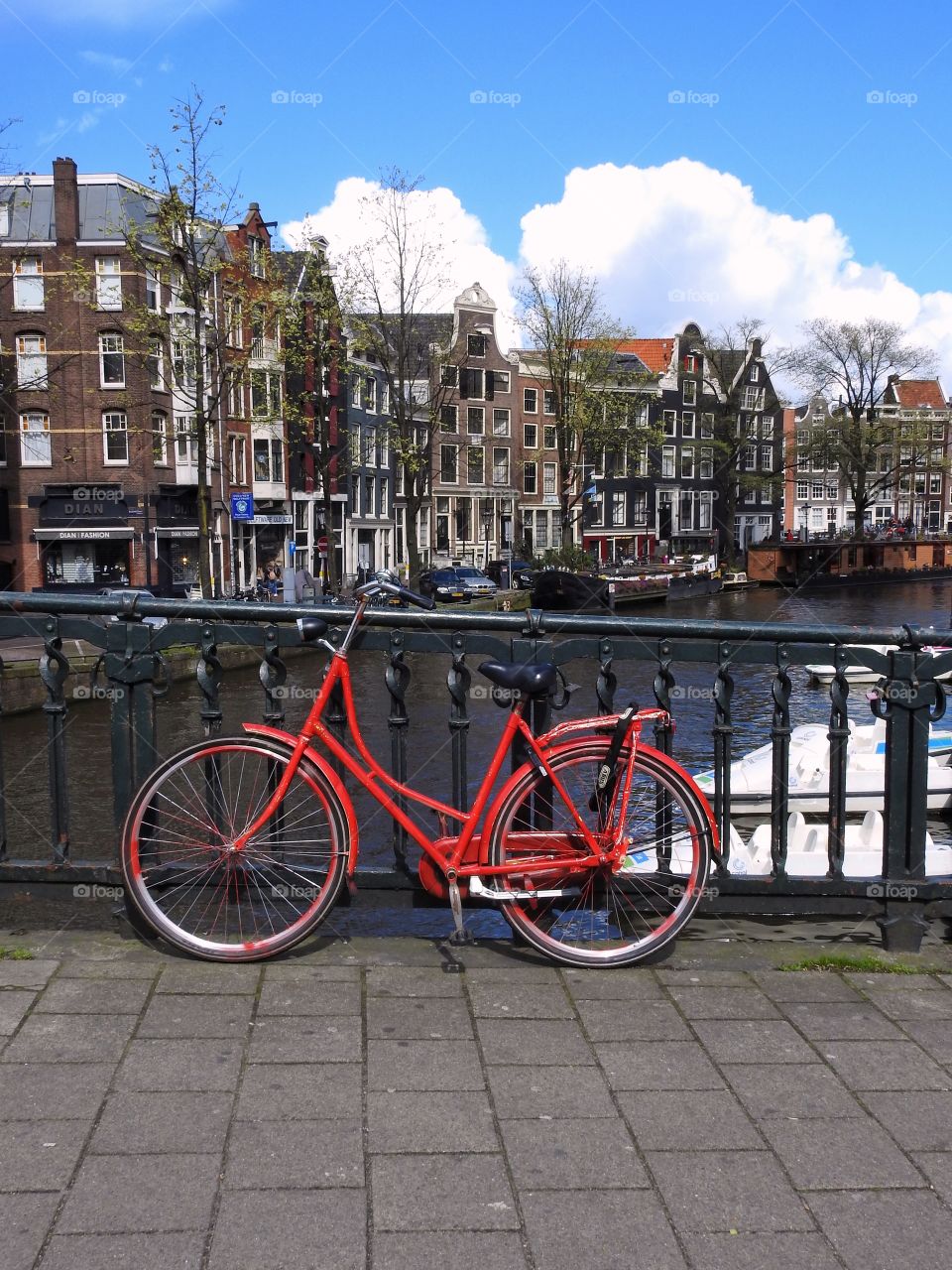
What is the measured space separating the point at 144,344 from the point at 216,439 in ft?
42.5

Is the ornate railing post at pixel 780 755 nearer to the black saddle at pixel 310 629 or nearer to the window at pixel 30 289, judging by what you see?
the black saddle at pixel 310 629

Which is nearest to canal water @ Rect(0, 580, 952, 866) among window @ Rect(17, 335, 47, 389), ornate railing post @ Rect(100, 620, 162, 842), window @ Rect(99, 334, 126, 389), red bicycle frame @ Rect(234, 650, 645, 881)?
red bicycle frame @ Rect(234, 650, 645, 881)

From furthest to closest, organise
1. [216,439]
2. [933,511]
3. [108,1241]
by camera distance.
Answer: [933,511] → [216,439] → [108,1241]

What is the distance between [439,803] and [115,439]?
41.0 m

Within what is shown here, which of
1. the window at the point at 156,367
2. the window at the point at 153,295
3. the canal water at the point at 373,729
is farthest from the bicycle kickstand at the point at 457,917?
the window at the point at 153,295

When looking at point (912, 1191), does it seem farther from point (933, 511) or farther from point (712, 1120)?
point (933, 511)

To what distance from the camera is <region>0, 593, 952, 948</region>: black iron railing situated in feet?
13.7

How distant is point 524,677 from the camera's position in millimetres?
3887

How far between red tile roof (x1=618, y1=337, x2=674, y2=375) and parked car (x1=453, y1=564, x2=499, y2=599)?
2997 cm

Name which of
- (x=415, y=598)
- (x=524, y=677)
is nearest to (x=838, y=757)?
(x=524, y=677)

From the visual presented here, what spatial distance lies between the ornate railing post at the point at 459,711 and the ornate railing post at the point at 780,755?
1.08 m

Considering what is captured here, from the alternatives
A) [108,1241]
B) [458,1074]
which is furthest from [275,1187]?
[458,1074]

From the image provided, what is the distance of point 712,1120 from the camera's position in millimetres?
2947

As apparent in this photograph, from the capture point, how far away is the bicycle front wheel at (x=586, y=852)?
154 inches
